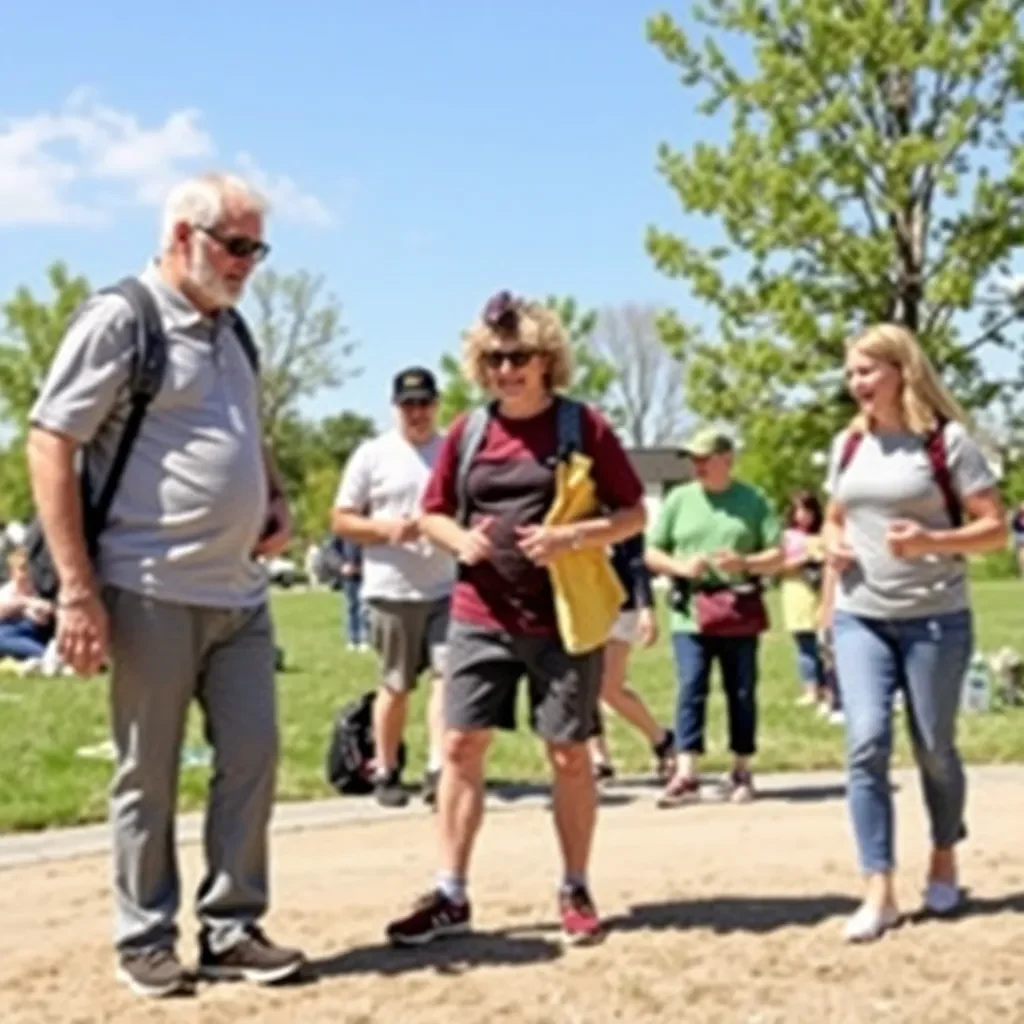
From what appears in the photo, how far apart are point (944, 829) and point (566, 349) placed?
6.51 feet

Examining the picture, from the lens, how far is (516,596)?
6199 mm

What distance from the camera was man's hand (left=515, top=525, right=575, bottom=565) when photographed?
19.9 ft

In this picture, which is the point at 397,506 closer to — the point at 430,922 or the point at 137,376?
the point at 430,922

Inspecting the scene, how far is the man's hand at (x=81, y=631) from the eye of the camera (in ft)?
17.5

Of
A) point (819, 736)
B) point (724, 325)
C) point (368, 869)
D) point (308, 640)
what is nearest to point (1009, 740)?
point (819, 736)

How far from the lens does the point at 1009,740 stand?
39.0 feet

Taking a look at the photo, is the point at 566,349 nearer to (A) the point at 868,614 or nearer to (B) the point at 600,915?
(A) the point at 868,614

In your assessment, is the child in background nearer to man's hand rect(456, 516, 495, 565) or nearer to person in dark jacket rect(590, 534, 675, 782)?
person in dark jacket rect(590, 534, 675, 782)

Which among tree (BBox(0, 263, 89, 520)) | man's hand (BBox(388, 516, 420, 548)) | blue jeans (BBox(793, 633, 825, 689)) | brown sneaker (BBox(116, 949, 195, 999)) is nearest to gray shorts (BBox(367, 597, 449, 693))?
man's hand (BBox(388, 516, 420, 548))

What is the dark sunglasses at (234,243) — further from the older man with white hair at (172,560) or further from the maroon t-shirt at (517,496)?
the maroon t-shirt at (517,496)

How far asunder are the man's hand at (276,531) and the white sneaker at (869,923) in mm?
2033

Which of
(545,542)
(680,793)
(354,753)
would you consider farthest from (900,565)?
(354,753)

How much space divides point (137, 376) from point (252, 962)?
1.64 m

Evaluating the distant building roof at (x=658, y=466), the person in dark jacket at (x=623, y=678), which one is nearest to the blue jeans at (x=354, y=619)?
the person in dark jacket at (x=623, y=678)
